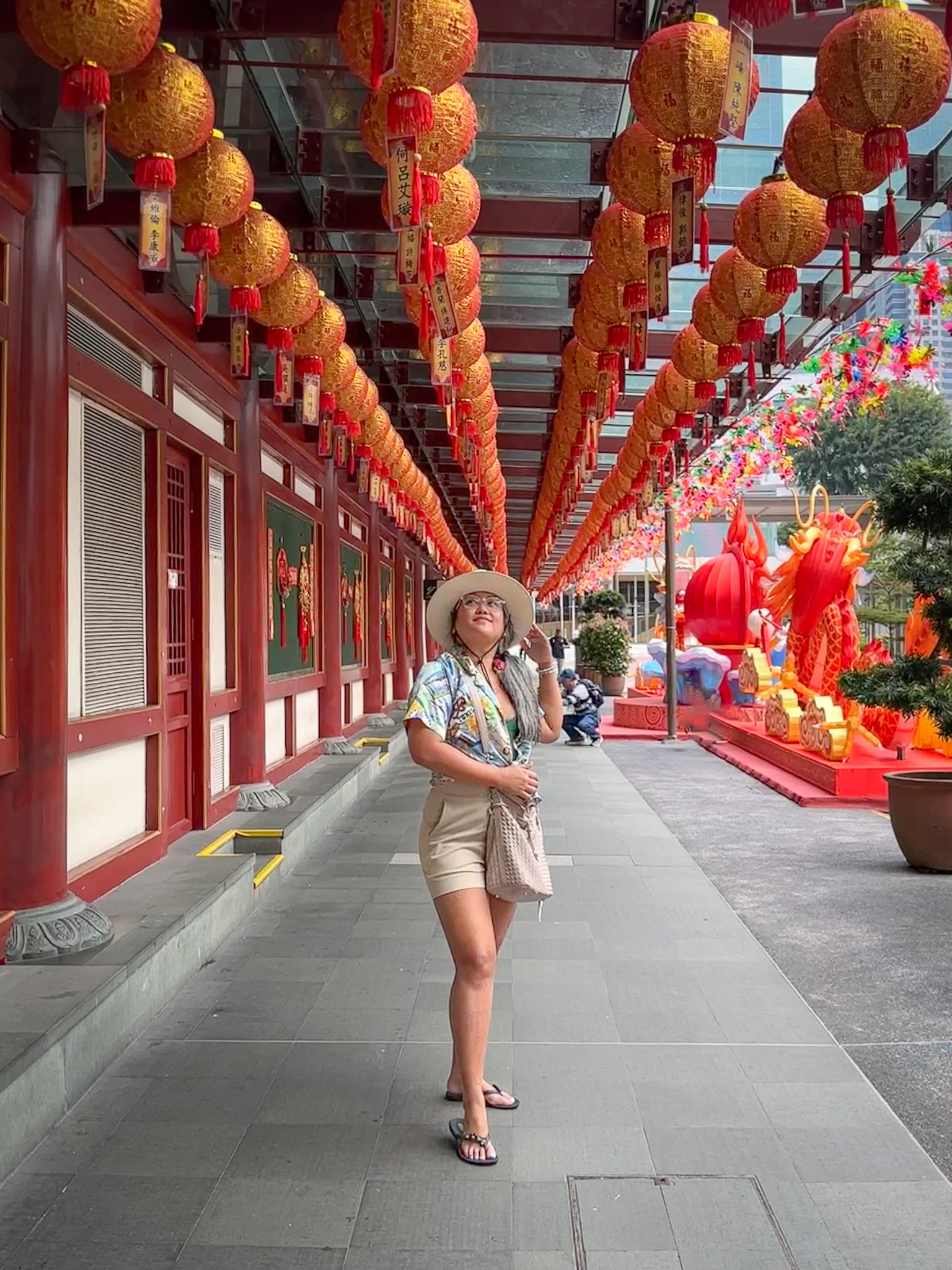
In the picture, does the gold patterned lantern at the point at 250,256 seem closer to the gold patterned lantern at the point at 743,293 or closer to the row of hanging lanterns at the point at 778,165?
the row of hanging lanterns at the point at 778,165

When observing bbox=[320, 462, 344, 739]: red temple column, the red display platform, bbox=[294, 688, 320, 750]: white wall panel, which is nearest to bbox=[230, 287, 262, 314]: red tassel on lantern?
bbox=[294, 688, 320, 750]: white wall panel

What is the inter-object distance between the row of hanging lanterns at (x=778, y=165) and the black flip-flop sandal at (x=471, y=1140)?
10.2 feet

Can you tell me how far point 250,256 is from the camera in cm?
470

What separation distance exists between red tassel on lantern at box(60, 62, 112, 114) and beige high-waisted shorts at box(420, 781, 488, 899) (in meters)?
2.29

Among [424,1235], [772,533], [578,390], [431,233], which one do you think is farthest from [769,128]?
[772,533]

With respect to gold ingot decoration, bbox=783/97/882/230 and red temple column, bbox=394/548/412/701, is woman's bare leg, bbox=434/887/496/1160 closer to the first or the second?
gold ingot decoration, bbox=783/97/882/230

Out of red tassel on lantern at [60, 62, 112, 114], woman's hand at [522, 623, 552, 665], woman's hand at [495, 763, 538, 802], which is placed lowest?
woman's hand at [495, 763, 538, 802]

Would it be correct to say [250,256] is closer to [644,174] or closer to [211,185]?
[211,185]

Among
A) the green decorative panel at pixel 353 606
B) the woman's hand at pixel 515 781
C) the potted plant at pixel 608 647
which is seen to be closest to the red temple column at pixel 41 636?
the woman's hand at pixel 515 781

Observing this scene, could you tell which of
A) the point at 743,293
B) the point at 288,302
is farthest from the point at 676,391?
the point at 288,302

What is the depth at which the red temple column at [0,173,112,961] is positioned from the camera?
441 cm

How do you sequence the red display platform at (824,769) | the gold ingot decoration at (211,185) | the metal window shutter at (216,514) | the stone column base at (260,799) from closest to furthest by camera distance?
the gold ingot decoration at (211,185) < the metal window shutter at (216,514) < the stone column base at (260,799) < the red display platform at (824,769)

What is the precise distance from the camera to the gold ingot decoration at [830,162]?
151 inches

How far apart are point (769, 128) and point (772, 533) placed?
34387 millimetres
